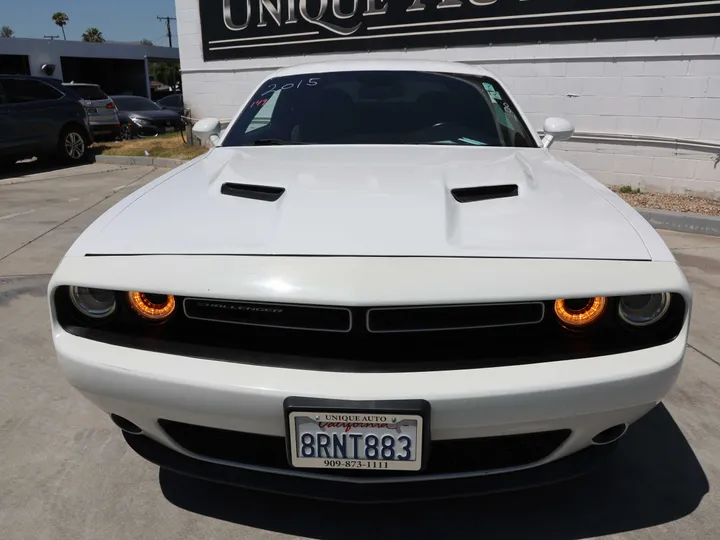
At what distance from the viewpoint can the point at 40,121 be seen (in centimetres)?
988

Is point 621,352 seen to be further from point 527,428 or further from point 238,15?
point 238,15

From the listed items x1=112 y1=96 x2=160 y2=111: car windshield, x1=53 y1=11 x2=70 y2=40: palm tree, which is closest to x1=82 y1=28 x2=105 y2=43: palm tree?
x1=53 y1=11 x2=70 y2=40: palm tree

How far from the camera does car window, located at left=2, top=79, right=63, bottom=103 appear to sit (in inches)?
375

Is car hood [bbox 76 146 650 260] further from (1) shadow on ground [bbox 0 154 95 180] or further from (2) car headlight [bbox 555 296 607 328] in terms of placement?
(1) shadow on ground [bbox 0 154 95 180]

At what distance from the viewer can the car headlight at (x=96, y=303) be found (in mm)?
1692

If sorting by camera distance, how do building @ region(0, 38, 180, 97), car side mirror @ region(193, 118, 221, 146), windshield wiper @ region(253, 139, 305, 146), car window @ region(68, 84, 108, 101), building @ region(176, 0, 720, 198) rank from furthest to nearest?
1. building @ region(0, 38, 180, 97)
2. car window @ region(68, 84, 108, 101)
3. building @ region(176, 0, 720, 198)
4. car side mirror @ region(193, 118, 221, 146)
5. windshield wiper @ region(253, 139, 305, 146)

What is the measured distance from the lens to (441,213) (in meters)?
1.74

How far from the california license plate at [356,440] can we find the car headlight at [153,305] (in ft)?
1.63

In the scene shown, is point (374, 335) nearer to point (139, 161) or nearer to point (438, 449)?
point (438, 449)

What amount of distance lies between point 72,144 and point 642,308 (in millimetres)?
11079

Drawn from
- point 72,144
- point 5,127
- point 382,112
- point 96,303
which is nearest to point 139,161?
point 72,144

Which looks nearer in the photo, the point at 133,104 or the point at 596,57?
the point at 596,57

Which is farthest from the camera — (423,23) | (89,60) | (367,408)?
(89,60)

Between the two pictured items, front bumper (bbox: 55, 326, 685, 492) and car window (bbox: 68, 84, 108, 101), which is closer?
front bumper (bbox: 55, 326, 685, 492)
